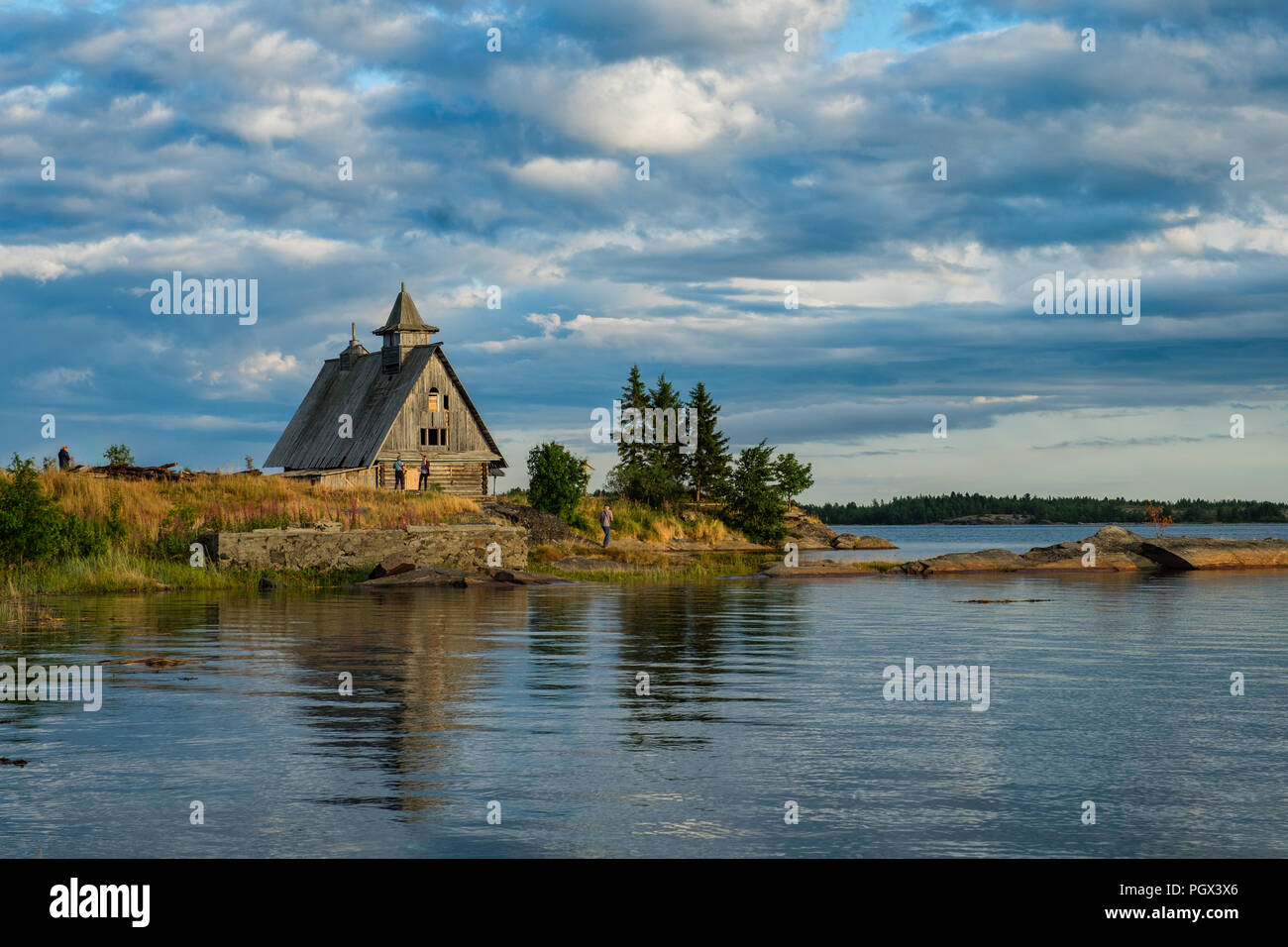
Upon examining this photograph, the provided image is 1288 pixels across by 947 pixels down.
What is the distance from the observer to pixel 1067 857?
693cm

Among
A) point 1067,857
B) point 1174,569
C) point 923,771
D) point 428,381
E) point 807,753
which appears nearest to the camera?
point 1067,857

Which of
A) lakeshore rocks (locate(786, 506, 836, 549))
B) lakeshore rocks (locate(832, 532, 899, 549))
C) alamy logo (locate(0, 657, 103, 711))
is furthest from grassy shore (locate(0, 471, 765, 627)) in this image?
lakeshore rocks (locate(832, 532, 899, 549))

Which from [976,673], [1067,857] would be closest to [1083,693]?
[976,673]

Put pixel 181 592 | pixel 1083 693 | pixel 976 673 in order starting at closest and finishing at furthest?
pixel 1083 693, pixel 976 673, pixel 181 592

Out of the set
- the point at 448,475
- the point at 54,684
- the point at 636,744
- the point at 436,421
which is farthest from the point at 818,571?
the point at 636,744

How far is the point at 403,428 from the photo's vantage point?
66875mm

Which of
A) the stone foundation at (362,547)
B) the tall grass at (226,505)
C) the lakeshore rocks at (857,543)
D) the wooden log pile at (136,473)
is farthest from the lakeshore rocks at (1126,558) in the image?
the lakeshore rocks at (857,543)

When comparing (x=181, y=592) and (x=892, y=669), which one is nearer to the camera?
(x=892, y=669)

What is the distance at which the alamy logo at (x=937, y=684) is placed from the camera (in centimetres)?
1362

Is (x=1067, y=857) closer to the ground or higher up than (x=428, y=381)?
closer to the ground

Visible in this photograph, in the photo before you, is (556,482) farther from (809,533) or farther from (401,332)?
(809,533)

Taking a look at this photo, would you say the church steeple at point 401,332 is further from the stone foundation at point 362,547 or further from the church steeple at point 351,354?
the stone foundation at point 362,547
